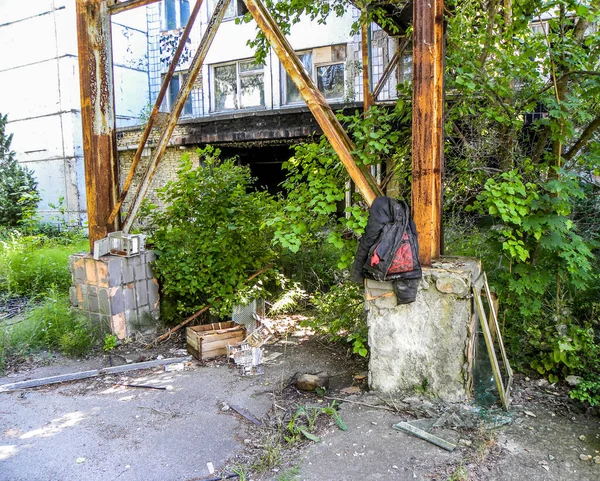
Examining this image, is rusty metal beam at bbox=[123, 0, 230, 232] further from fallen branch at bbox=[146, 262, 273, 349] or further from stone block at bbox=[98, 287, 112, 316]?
fallen branch at bbox=[146, 262, 273, 349]

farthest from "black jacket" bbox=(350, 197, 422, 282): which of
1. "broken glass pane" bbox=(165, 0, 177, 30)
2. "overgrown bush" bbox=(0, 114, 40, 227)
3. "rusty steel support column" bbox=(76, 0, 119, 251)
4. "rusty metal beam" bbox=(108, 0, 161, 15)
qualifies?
"broken glass pane" bbox=(165, 0, 177, 30)

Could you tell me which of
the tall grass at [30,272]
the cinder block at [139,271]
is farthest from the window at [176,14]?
the cinder block at [139,271]

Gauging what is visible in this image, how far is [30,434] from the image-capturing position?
13.0 feet

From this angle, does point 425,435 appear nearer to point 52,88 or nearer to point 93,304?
point 93,304

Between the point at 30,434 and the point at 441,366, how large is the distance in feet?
11.1

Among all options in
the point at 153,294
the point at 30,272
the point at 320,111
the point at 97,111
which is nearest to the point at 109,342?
the point at 153,294

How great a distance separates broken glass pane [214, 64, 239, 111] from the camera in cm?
1611

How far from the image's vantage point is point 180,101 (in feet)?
18.7

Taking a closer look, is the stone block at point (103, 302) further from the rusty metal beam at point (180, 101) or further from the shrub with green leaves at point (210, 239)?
the rusty metal beam at point (180, 101)

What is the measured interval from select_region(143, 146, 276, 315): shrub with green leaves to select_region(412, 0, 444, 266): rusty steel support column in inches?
94.2

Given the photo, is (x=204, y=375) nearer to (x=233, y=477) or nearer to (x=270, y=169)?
(x=233, y=477)

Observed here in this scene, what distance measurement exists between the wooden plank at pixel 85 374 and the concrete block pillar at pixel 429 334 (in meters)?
2.35

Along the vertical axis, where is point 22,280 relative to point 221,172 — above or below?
below

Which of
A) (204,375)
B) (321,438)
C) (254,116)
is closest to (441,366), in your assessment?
(321,438)
